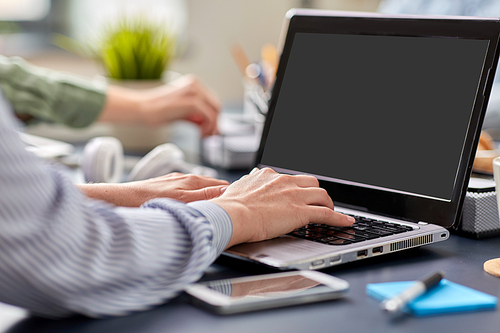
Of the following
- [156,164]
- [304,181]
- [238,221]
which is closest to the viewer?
[238,221]

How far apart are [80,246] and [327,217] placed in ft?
0.96

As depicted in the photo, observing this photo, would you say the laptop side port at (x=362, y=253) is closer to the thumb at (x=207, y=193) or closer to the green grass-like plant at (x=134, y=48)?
the thumb at (x=207, y=193)

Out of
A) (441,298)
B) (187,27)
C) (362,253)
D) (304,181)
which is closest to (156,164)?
(304,181)

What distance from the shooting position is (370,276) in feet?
1.81

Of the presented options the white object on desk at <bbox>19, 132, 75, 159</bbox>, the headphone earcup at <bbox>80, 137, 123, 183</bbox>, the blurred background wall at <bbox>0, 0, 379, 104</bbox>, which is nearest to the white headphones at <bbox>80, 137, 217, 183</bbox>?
the headphone earcup at <bbox>80, 137, 123, 183</bbox>

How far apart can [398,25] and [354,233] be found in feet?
1.03

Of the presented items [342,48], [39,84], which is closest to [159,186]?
[342,48]

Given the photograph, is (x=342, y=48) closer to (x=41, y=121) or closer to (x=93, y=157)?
(x=93, y=157)

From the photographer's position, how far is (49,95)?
4.27 feet

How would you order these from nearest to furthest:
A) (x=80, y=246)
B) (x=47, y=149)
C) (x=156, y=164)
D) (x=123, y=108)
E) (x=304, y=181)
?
(x=80, y=246)
(x=304, y=181)
(x=156, y=164)
(x=47, y=149)
(x=123, y=108)

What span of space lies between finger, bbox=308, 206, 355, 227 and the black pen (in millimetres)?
159

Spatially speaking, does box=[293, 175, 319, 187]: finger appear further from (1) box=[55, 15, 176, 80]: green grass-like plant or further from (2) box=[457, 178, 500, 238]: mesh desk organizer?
(1) box=[55, 15, 176, 80]: green grass-like plant

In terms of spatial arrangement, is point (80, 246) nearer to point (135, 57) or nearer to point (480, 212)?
point (480, 212)

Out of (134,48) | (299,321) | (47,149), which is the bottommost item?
(47,149)
